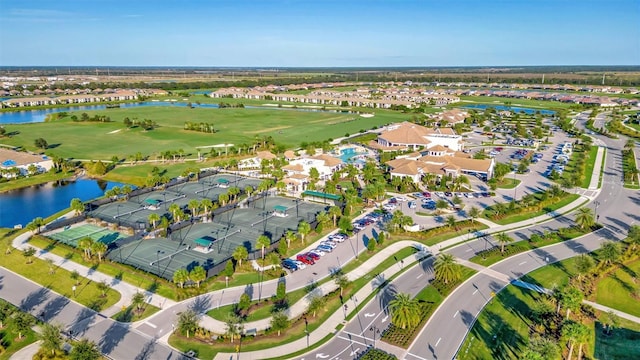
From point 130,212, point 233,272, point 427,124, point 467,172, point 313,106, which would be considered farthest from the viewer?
point 313,106

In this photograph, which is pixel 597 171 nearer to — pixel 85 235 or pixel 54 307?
pixel 85 235

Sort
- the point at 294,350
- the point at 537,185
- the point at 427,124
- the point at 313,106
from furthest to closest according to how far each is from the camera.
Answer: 1. the point at 313,106
2. the point at 427,124
3. the point at 537,185
4. the point at 294,350

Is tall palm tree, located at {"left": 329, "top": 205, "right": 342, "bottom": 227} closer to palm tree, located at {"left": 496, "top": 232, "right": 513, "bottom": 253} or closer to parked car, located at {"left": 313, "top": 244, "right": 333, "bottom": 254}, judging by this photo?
parked car, located at {"left": 313, "top": 244, "right": 333, "bottom": 254}

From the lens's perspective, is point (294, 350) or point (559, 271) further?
point (559, 271)

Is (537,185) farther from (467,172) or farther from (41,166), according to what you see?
(41,166)

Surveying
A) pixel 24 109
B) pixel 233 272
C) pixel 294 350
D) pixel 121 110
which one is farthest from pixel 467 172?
pixel 24 109

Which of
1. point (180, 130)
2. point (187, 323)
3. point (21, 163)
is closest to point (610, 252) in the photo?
point (187, 323)

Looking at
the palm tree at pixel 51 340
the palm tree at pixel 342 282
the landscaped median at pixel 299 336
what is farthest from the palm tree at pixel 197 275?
the palm tree at pixel 342 282
